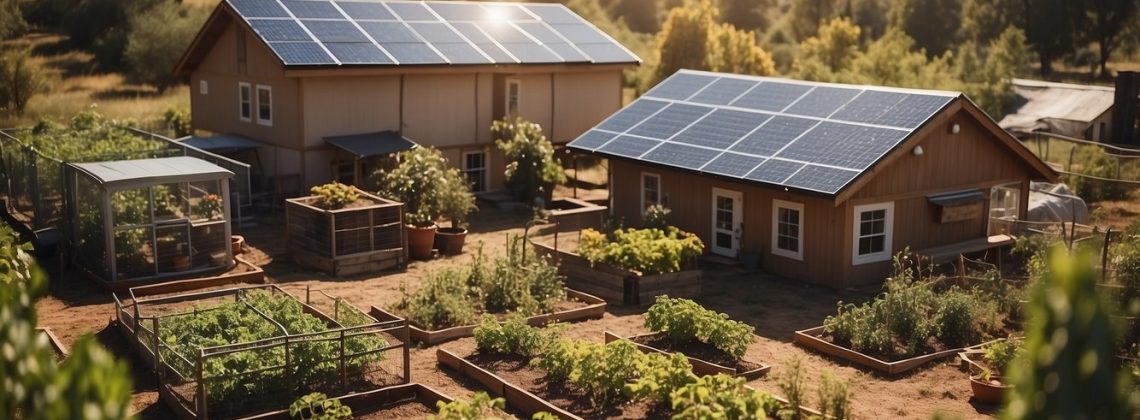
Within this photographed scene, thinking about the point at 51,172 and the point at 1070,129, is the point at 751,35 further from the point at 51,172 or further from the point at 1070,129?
the point at 51,172

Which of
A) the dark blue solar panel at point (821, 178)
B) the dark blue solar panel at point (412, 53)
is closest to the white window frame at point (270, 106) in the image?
the dark blue solar panel at point (412, 53)

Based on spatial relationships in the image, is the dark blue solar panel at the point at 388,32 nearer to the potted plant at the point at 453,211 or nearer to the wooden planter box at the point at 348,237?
the potted plant at the point at 453,211

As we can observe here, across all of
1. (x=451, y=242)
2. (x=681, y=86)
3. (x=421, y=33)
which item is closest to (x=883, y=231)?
(x=681, y=86)

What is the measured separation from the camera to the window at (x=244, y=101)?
1166 inches

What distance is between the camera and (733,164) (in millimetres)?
22141

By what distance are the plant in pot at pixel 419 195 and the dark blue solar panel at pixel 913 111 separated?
31.3ft

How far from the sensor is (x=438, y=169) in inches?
979

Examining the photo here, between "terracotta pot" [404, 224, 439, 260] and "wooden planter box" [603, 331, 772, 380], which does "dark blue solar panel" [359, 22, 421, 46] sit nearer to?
"terracotta pot" [404, 224, 439, 260]

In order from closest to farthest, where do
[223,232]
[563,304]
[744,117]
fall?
[563,304], [223,232], [744,117]

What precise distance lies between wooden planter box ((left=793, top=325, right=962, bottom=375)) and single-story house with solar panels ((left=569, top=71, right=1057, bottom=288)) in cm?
353

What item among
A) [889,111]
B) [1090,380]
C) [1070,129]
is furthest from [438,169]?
[1070,129]

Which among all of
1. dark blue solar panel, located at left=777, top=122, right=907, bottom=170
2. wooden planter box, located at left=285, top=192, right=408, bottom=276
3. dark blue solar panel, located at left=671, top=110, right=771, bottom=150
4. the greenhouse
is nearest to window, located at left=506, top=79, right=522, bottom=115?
dark blue solar panel, located at left=671, top=110, right=771, bottom=150

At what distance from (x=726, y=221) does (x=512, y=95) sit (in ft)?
35.1

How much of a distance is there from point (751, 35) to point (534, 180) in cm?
1766
